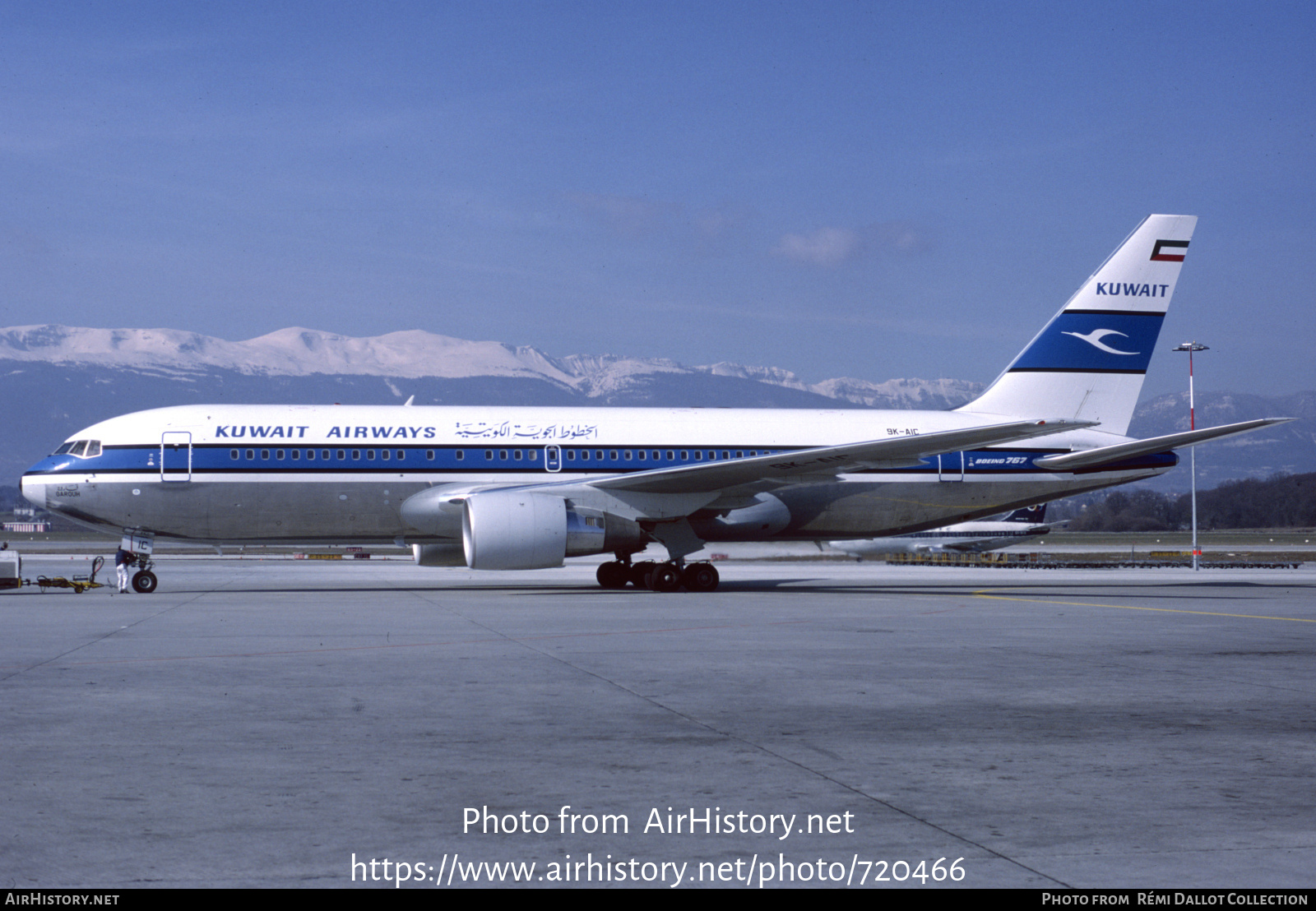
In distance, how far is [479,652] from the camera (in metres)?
12.2

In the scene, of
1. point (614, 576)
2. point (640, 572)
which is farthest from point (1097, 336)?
point (614, 576)

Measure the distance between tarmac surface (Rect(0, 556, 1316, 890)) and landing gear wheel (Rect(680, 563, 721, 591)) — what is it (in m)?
9.20

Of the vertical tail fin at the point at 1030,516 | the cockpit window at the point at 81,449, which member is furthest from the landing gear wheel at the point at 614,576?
the vertical tail fin at the point at 1030,516

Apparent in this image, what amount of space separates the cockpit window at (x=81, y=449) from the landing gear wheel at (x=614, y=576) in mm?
10842

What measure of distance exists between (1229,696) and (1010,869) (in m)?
5.58

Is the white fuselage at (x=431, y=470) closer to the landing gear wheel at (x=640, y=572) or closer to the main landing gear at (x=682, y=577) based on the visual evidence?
the main landing gear at (x=682, y=577)

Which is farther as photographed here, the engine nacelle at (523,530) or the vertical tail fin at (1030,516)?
the vertical tail fin at (1030,516)

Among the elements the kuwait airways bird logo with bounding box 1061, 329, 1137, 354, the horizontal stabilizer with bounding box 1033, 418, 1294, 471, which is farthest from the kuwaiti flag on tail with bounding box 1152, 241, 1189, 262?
the horizontal stabilizer with bounding box 1033, 418, 1294, 471

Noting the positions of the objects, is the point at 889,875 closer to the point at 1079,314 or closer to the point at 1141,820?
the point at 1141,820

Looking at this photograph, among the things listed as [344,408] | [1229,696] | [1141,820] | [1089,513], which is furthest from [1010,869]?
[1089,513]

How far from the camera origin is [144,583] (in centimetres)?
2348

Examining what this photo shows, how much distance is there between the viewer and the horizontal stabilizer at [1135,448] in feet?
75.9

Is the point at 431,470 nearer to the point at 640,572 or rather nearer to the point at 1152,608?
the point at 640,572

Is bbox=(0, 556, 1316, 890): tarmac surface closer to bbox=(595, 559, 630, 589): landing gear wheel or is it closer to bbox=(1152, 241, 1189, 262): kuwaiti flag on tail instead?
bbox=(595, 559, 630, 589): landing gear wheel
